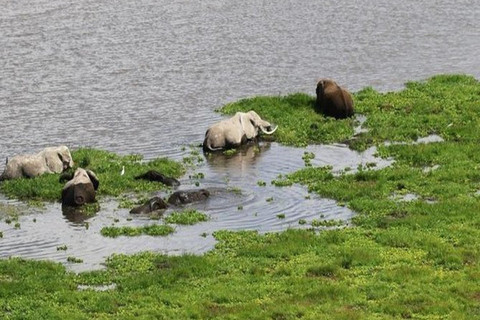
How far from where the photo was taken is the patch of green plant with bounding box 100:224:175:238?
2239cm

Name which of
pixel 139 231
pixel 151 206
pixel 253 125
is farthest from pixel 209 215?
pixel 253 125

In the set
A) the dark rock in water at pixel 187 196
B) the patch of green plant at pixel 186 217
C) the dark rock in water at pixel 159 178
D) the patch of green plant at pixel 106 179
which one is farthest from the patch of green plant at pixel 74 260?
the dark rock in water at pixel 159 178

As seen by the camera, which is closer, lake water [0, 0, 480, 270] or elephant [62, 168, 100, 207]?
lake water [0, 0, 480, 270]

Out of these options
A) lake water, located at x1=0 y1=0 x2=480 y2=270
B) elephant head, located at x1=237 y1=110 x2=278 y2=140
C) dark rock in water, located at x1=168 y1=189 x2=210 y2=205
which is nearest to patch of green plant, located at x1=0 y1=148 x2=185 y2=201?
lake water, located at x1=0 y1=0 x2=480 y2=270

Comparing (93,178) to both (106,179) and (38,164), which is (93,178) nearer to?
(106,179)

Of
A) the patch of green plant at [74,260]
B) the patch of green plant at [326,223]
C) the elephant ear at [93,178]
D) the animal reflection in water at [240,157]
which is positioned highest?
the elephant ear at [93,178]

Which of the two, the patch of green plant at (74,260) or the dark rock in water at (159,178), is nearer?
the patch of green plant at (74,260)

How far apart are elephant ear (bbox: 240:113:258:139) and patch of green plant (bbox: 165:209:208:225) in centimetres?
719

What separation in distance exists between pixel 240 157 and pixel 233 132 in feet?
3.50

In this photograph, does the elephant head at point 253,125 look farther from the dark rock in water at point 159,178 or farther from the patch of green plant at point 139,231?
the patch of green plant at point 139,231

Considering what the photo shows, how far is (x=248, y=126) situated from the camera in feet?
101

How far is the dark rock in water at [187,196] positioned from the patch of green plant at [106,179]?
57.4 inches

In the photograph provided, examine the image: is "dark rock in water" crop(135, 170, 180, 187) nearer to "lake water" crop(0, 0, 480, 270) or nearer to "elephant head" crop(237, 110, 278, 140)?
"lake water" crop(0, 0, 480, 270)

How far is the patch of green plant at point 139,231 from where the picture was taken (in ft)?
73.5
